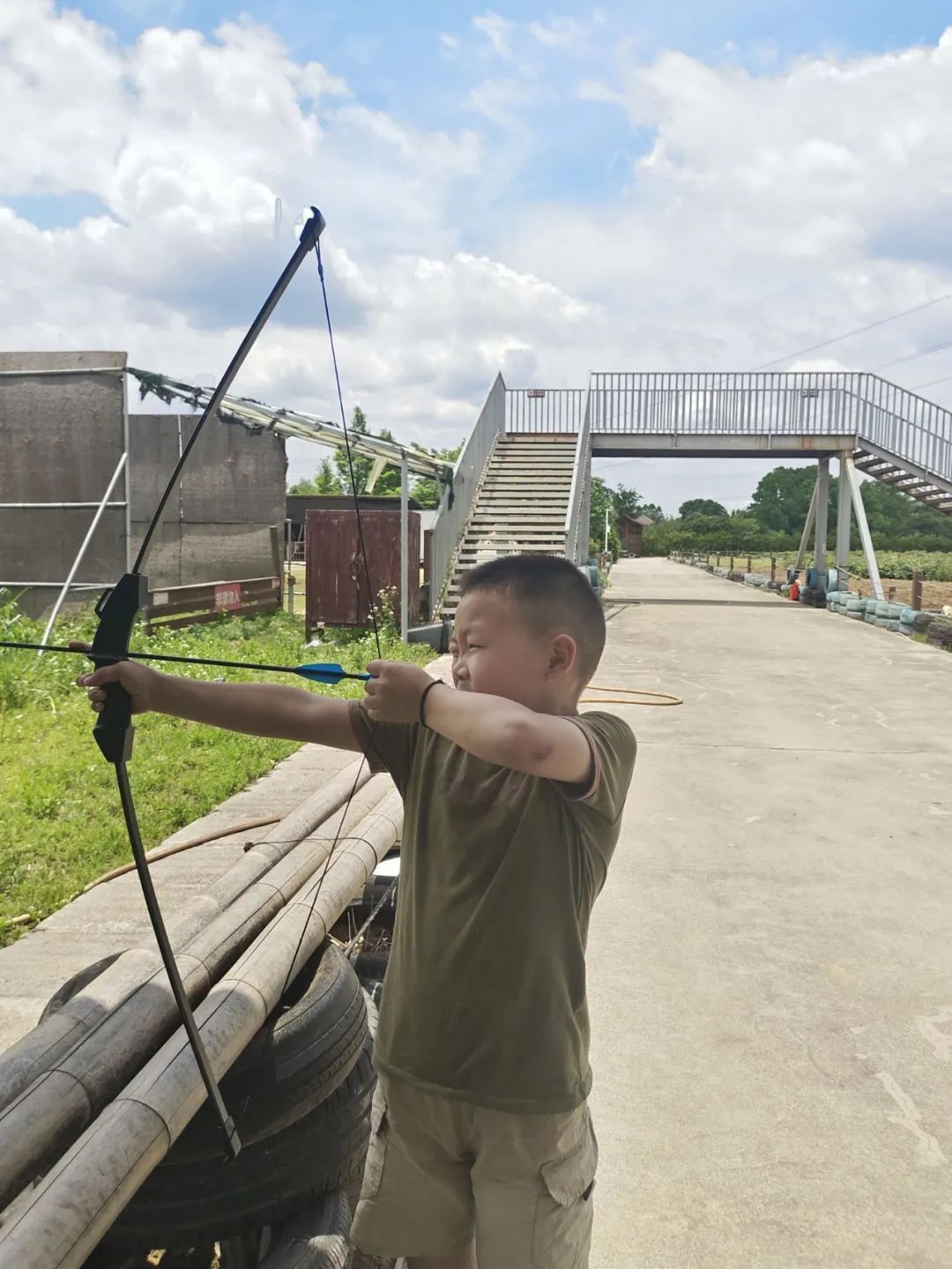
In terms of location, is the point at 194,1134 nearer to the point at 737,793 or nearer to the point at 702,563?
the point at 737,793

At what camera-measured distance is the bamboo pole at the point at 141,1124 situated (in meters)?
1.54

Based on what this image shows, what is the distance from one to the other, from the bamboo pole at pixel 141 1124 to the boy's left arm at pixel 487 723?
85cm

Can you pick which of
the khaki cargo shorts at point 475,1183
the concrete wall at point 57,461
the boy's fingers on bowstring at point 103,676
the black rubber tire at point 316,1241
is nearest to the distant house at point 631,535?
the concrete wall at point 57,461

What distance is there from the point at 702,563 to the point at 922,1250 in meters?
64.9

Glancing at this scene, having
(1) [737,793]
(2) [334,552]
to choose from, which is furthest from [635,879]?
(2) [334,552]

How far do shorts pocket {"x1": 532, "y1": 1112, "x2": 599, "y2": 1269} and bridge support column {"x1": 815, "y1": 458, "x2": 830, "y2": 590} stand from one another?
25428mm

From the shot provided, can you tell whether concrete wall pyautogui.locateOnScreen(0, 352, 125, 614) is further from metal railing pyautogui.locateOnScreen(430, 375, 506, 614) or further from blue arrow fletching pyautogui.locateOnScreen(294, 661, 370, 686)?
blue arrow fletching pyautogui.locateOnScreen(294, 661, 370, 686)

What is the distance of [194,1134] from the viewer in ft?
6.99

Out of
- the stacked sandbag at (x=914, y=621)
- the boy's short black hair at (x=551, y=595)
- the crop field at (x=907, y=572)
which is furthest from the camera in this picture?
the crop field at (x=907, y=572)

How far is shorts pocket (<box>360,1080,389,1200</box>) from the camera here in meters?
1.82

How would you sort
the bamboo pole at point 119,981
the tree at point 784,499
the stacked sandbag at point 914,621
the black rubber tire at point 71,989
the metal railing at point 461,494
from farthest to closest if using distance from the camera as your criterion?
the tree at point 784,499
the stacked sandbag at point 914,621
the metal railing at point 461,494
the black rubber tire at point 71,989
the bamboo pole at point 119,981

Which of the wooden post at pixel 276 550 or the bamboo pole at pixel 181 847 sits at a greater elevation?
the wooden post at pixel 276 550

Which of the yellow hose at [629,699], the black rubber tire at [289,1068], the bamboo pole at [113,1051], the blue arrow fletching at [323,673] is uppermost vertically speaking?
the blue arrow fletching at [323,673]

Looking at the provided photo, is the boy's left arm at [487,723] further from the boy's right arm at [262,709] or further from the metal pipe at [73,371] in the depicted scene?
the metal pipe at [73,371]
